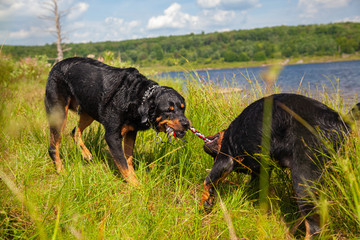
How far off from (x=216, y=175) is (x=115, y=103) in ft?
5.58

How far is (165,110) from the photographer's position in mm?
3365

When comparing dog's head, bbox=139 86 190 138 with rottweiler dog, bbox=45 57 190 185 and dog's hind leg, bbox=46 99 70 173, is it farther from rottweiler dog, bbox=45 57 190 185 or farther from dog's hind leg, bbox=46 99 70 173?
dog's hind leg, bbox=46 99 70 173

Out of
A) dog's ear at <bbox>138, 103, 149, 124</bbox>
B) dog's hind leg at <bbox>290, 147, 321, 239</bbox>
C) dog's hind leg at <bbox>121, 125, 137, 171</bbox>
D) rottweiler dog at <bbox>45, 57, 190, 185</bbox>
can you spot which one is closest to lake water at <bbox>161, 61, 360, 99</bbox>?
dog's hind leg at <bbox>290, 147, 321, 239</bbox>

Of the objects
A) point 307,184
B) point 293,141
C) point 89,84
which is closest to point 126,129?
point 89,84

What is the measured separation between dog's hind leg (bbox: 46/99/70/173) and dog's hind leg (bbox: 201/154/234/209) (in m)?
2.20

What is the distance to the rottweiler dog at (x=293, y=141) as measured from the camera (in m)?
2.14

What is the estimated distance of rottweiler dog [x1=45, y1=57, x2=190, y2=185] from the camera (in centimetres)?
340

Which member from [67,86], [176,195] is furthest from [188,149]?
[67,86]

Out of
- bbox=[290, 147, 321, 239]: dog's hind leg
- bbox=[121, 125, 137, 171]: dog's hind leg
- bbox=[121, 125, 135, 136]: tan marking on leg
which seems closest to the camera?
bbox=[290, 147, 321, 239]: dog's hind leg

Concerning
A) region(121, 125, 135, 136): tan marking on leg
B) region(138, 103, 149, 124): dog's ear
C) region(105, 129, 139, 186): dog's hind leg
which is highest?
region(138, 103, 149, 124): dog's ear

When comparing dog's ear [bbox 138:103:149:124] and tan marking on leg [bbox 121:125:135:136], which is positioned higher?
dog's ear [bbox 138:103:149:124]

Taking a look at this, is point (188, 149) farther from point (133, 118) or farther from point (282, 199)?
point (282, 199)

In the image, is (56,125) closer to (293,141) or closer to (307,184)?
(293,141)

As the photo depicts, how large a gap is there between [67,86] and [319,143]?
354 cm
